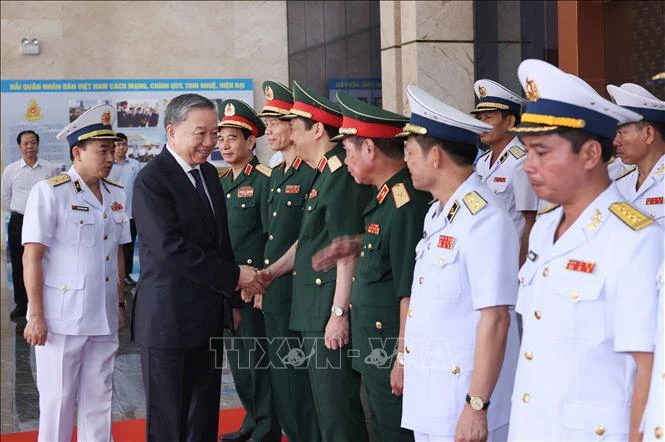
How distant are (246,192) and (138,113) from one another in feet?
20.9

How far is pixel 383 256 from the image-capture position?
3.25m

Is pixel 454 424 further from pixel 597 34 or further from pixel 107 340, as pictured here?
pixel 597 34

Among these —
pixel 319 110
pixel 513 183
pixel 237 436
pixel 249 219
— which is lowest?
pixel 237 436

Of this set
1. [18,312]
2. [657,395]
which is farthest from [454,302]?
[18,312]

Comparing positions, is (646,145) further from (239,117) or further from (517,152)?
(239,117)

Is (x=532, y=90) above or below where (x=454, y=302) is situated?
above

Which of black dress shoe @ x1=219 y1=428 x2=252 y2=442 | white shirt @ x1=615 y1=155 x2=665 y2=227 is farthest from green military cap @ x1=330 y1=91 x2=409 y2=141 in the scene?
black dress shoe @ x1=219 y1=428 x2=252 y2=442

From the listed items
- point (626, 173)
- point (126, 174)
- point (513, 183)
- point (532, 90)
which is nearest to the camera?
point (532, 90)

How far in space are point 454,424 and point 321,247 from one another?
1.35 m

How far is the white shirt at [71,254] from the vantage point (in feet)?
13.5

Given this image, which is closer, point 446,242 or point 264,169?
point 446,242

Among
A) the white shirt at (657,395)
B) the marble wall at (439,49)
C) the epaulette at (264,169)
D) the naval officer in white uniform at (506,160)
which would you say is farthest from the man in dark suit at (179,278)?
the marble wall at (439,49)

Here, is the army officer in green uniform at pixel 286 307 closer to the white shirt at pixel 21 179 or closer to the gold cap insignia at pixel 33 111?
the white shirt at pixel 21 179

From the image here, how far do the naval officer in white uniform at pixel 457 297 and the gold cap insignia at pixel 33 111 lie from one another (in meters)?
8.67
